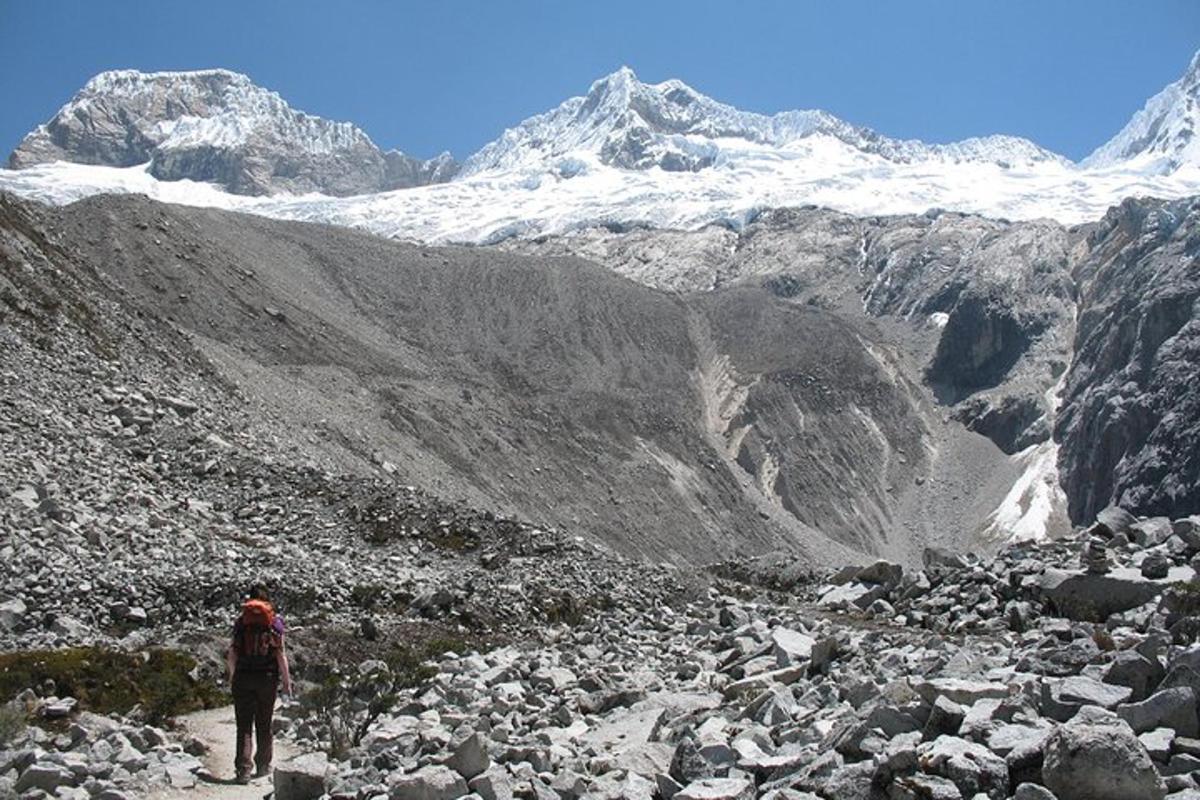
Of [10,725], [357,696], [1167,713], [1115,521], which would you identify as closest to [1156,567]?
[1115,521]

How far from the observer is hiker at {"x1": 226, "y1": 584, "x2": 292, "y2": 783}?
13.9m

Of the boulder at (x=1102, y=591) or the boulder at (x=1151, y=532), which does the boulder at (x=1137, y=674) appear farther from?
the boulder at (x=1151, y=532)

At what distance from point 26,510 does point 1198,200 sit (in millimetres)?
164760

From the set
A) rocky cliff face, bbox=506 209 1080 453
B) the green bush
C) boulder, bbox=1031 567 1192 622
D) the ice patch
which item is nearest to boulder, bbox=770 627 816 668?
boulder, bbox=1031 567 1192 622

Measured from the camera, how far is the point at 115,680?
1733cm

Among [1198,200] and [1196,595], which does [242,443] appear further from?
[1198,200]

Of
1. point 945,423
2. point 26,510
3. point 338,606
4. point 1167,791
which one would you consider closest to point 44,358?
point 26,510

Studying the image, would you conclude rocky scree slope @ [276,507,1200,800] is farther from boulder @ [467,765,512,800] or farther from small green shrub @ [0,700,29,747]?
small green shrub @ [0,700,29,747]

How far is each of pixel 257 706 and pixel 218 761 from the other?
121 cm

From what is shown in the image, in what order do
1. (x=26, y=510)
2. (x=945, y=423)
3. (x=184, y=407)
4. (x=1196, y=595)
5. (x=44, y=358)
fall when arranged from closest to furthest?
1. (x=1196, y=595)
2. (x=26, y=510)
3. (x=44, y=358)
4. (x=184, y=407)
5. (x=945, y=423)

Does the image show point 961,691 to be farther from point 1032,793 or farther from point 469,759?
point 469,759

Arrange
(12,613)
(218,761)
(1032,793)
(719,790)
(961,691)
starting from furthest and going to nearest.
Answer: (12,613) < (218,761) < (961,691) < (719,790) < (1032,793)

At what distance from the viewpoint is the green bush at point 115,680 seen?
16406mm

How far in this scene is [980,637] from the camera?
19.6m
